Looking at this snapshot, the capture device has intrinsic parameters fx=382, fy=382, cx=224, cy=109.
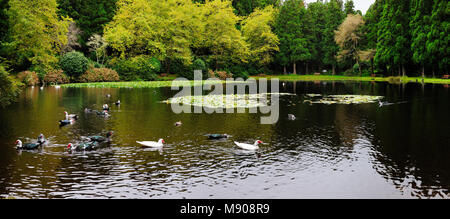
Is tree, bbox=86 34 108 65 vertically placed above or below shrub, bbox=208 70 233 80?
above

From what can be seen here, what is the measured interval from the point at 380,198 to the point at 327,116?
1549 centimetres

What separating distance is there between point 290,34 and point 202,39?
26699 millimetres

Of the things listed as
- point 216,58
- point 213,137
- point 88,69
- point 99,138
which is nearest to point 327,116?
point 213,137

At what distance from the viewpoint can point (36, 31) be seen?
168 feet

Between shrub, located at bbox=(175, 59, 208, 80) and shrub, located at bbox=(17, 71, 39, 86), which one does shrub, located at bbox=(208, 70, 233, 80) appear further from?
shrub, located at bbox=(17, 71, 39, 86)

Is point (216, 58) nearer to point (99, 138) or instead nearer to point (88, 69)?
point (88, 69)

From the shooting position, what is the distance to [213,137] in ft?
59.7

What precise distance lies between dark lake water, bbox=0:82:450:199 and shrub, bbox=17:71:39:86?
27.6 metres

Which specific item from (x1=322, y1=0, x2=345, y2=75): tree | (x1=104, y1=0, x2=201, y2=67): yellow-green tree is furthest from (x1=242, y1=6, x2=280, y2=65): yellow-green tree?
(x1=104, y1=0, x2=201, y2=67): yellow-green tree

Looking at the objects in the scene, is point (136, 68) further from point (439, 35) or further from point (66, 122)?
point (439, 35)

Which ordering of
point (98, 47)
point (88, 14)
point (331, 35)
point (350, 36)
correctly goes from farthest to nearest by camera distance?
point (331, 35) < point (350, 36) < point (88, 14) < point (98, 47)

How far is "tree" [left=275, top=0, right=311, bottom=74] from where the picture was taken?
89.9 meters

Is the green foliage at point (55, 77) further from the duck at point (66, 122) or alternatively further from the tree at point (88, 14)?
the duck at point (66, 122)

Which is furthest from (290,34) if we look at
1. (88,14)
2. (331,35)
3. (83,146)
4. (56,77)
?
(83,146)
